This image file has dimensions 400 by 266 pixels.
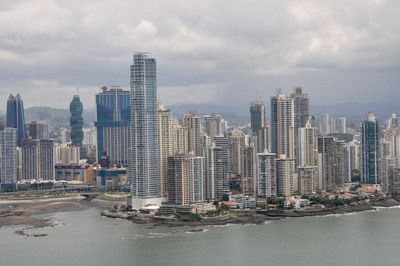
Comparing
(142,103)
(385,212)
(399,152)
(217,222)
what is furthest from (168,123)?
(399,152)

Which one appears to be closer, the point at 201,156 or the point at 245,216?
the point at 245,216

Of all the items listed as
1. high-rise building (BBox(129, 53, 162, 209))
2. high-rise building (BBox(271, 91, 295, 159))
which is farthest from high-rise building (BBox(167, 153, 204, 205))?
high-rise building (BBox(271, 91, 295, 159))

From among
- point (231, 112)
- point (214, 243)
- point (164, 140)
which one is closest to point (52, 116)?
point (231, 112)

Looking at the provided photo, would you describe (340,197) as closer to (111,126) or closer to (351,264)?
(351,264)

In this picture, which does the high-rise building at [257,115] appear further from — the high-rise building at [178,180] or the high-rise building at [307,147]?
the high-rise building at [178,180]

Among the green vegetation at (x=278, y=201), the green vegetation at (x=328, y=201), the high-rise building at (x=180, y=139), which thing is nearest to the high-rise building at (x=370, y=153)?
the green vegetation at (x=328, y=201)

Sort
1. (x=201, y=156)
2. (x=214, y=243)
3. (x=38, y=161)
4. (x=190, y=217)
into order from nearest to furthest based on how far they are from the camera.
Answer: (x=214, y=243)
(x=190, y=217)
(x=201, y=156)
(x=38, y=161)

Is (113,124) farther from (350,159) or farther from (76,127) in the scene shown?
(350,159)
